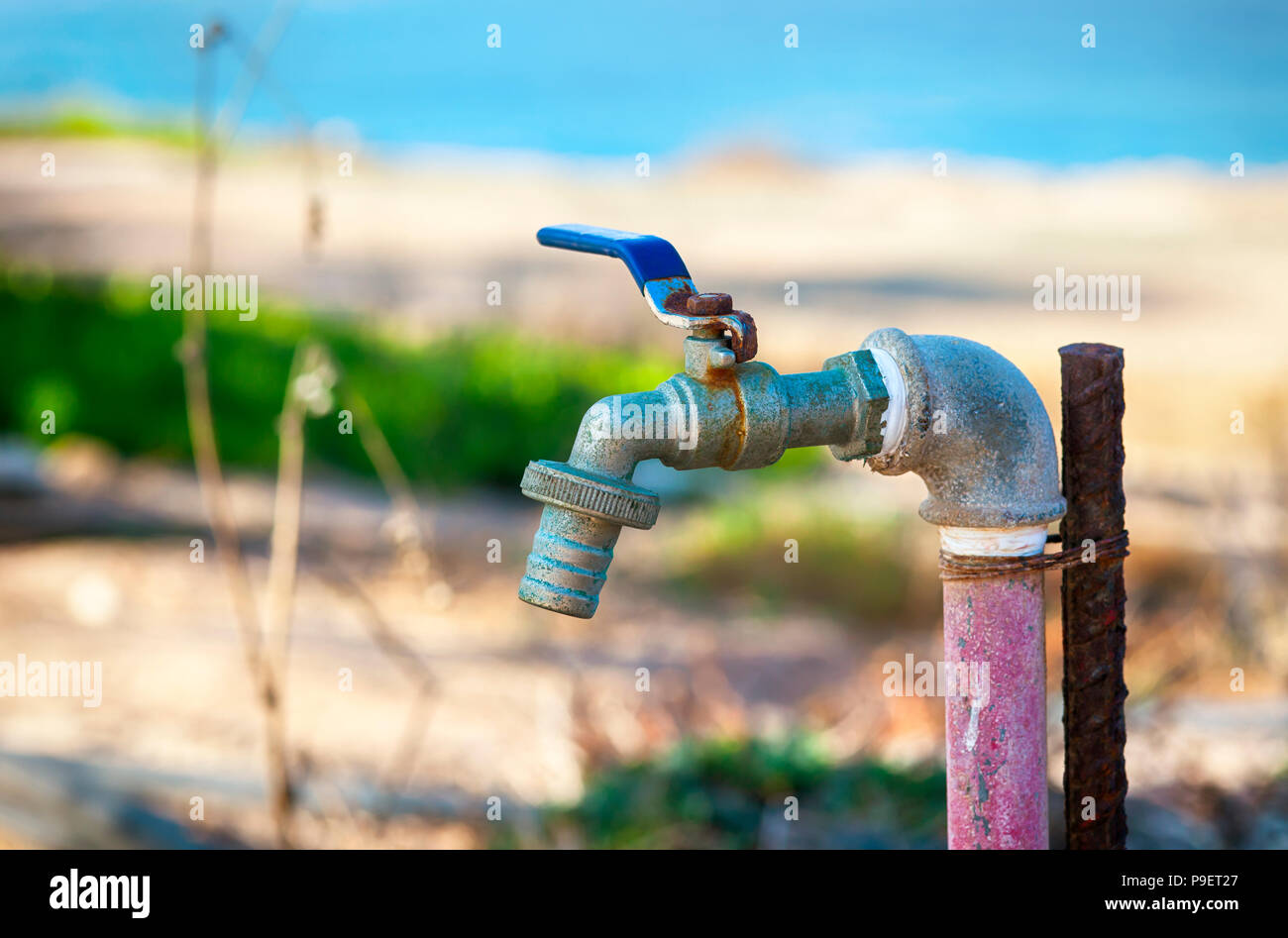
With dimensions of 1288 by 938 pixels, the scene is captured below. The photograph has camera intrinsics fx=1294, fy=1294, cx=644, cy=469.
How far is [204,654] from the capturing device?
14.0ft

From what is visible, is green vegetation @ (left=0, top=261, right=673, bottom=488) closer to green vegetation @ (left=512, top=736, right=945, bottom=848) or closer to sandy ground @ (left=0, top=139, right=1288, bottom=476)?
sandy ground @ (left=0, top=139, right=1288, bottom=476)

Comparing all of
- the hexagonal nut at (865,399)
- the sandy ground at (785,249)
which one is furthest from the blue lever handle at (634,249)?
the sandy ground at (785,249)

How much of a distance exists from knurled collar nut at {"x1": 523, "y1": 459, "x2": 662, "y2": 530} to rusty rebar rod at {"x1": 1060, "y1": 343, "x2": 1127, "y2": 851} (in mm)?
593

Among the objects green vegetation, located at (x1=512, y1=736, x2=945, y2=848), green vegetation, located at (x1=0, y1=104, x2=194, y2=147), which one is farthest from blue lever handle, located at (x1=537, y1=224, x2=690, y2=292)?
green vegetation, located at (x1=0, y1=104, x2=194, y2=147)

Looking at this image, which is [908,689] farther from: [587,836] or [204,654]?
[204,654]

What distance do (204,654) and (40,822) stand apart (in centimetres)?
131

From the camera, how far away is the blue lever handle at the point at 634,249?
1583 millimetres

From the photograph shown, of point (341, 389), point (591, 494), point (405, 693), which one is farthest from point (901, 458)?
point (341, 389)

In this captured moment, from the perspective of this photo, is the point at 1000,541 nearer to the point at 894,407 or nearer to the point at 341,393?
the point at 894,407

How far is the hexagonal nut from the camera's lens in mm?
1576

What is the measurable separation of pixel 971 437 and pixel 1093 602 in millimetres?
302

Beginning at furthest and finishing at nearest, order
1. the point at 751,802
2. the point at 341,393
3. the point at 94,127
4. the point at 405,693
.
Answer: the point at 94,127, the point at 341,393, the point at 405,693, the point at 751,802

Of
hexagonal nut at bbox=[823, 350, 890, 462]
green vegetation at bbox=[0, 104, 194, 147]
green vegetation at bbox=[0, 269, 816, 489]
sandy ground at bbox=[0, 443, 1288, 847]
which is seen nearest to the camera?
hexagonal nut at bbox=[823, 350, 890, 462]

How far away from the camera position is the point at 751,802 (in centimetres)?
289
